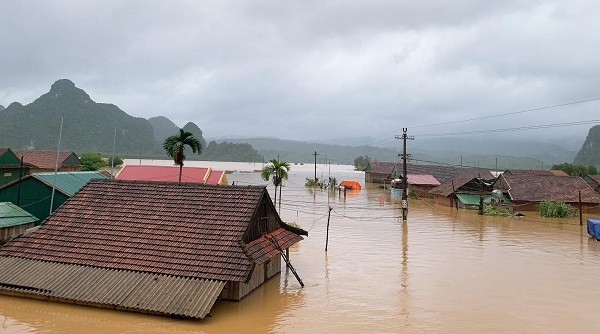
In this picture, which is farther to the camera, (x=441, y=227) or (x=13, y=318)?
(x=441, y=227)

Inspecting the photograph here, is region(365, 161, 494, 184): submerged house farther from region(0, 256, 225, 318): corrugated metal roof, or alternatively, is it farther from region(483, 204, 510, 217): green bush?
region(0, 256, 225, 318): corrugated metal roof

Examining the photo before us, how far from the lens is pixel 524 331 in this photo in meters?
14.6

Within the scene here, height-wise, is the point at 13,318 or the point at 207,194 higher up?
the point at 207,194

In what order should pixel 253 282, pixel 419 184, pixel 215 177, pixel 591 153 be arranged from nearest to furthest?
1. pixel 253 282
2. pixel 215 177
3. pixel 419 184
4. pixel 591 153

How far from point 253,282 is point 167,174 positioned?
27.5m

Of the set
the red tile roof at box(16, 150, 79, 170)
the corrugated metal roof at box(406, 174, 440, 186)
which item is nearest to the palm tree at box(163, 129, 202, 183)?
the red tile roof at box(16, 150, 79, 170)

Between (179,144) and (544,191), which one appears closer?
(179,144)

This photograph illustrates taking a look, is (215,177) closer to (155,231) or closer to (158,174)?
(158,174)

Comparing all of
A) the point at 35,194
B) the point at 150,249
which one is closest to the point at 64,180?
the point at 35,194

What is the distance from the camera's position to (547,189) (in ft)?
165

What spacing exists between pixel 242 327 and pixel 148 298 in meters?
3.14

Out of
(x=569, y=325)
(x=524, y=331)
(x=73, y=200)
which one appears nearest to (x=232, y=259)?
(x=73, y=200)

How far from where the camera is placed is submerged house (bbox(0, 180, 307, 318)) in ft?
47.9

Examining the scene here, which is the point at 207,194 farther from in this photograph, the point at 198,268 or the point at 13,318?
the point at 13,318
